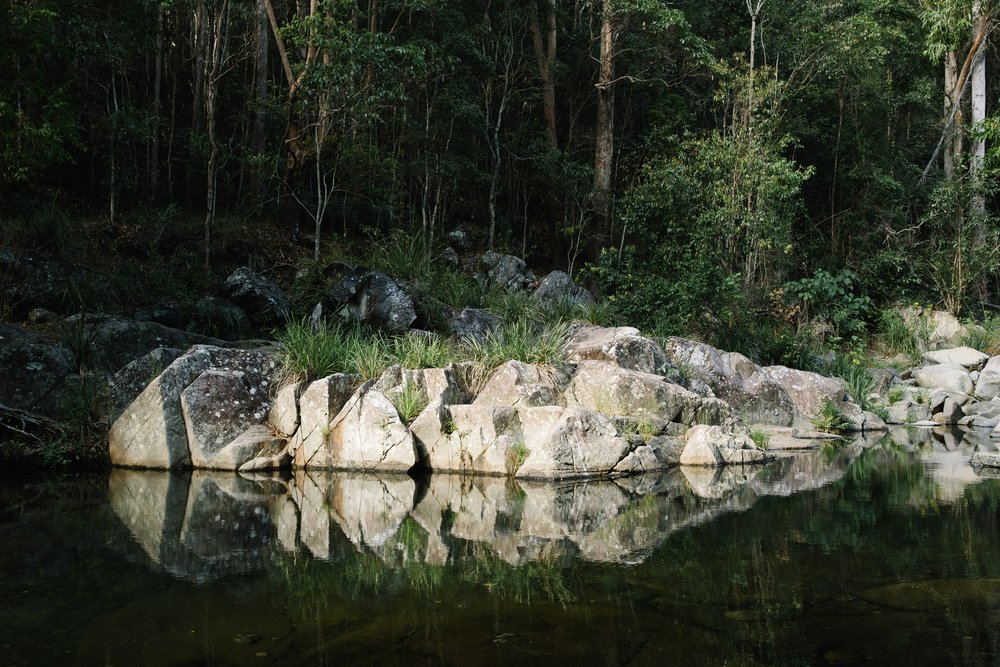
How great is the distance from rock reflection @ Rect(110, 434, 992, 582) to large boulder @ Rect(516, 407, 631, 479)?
0.74 ft

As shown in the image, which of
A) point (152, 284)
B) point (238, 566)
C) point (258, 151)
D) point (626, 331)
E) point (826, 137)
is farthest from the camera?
point (826, 137)

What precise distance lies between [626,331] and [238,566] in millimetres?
6564


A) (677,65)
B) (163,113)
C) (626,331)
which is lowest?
(626,331)

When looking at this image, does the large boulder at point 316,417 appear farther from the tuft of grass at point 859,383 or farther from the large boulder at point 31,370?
the tuft of grass at point 859,383

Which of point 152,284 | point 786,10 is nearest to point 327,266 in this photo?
point 152,284

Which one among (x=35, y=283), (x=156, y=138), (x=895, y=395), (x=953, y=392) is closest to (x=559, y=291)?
(x=895, y=395)

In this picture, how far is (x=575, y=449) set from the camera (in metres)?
8.01

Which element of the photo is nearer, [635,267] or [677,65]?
[635,267]

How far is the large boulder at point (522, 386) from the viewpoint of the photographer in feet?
28.2

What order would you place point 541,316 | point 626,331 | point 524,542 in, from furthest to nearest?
point 541,316
point 626,331
point 524,542

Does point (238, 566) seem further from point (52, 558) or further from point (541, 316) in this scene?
point (541, 316)

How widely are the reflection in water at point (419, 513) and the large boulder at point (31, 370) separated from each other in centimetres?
138

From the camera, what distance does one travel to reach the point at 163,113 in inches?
727

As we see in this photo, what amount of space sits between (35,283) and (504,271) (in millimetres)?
8176
